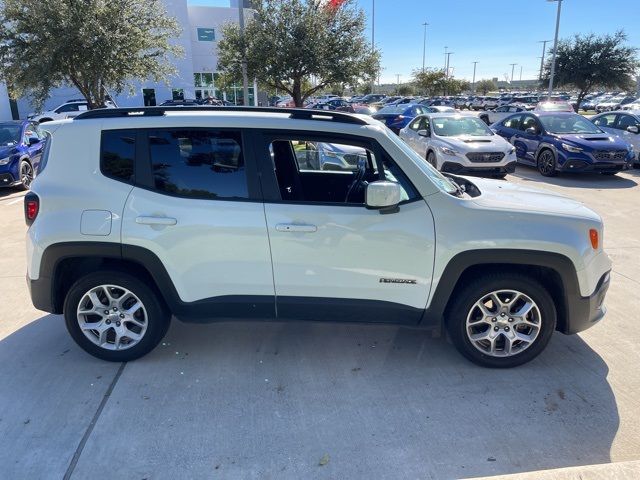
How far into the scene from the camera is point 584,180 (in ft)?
37.9

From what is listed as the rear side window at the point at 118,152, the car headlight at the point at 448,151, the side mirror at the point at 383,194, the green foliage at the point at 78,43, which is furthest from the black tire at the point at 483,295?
the green foliage at the point at 78,43

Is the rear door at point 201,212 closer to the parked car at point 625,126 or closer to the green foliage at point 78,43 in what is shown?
the green foliage at point 78,43

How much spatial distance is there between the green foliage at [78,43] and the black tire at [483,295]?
13.7 meters

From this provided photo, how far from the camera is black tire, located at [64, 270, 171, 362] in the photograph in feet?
11.3

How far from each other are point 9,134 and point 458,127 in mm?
10426

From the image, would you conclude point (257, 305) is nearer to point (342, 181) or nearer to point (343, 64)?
point (342, 181)

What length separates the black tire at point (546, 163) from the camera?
38.3 feet

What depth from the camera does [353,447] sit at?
2.72 meters

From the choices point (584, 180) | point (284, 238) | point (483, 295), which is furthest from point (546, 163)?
point (284, 238)

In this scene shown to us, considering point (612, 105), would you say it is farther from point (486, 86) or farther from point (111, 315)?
point (486, 86)

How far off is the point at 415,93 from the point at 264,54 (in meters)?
68.4

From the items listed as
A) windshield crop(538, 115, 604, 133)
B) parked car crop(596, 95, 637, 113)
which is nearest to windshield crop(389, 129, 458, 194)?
windshield crop(538, 115, 604, 133)

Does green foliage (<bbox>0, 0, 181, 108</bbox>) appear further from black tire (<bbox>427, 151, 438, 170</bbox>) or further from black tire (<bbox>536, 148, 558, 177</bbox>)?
black tire (<bbox>536, 148, 558, 177</bbox>)

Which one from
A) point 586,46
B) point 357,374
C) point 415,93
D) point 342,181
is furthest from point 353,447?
point 415,93
